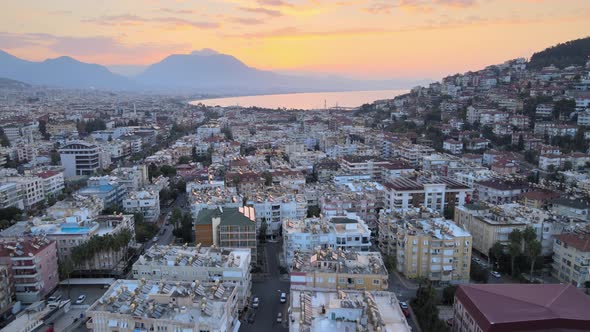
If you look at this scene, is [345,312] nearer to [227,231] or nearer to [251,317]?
[251,317]

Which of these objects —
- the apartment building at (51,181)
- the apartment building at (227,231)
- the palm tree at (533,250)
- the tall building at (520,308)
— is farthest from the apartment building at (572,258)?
the apartment building at (51,181)

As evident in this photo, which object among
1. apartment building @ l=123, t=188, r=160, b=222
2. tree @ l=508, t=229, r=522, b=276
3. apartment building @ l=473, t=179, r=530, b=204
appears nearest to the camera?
tree @ l=508, t=229, r=522, b=276

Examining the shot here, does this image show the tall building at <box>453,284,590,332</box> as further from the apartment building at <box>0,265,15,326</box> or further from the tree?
the apartment building at <box>0,265,15,326</box>

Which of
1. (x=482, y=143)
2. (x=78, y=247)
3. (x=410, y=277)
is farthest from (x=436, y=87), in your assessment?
(x=78, y=247)

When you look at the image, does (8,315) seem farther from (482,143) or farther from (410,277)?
(482,143)

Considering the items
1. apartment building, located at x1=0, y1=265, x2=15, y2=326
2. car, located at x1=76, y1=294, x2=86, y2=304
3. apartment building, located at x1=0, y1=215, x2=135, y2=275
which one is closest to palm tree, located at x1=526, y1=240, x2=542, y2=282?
apartment building, located at x1=0, y1=215, x2=135, y2=275

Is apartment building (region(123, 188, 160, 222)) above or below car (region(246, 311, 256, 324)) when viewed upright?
above

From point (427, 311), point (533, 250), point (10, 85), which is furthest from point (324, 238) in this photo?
point (10, 85)
